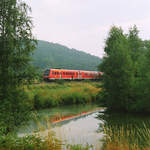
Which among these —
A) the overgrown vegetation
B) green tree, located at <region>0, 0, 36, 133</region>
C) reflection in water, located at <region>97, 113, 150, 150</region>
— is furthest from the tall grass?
the overgrown vegetation

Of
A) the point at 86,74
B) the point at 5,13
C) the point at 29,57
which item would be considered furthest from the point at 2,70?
the point at 86,74

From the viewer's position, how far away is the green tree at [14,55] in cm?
736

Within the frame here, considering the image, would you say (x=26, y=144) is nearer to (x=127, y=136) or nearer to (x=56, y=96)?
(x=127, y=136)

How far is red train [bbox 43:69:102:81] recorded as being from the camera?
3144cm

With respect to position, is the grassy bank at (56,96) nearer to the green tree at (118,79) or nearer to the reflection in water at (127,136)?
A: the green tree at (118,79)

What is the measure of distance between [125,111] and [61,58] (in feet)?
435

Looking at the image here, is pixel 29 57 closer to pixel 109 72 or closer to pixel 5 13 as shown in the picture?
pixel 5 13

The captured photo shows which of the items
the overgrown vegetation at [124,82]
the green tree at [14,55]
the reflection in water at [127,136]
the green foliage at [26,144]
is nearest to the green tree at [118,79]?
the overgrown vegetation at [124,82]

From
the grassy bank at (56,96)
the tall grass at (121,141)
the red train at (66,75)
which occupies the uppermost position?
the red train at (66,75)

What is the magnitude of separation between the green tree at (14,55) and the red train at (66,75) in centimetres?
2314

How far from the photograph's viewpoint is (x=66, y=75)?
114ft

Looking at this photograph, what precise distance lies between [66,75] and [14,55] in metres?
27.4

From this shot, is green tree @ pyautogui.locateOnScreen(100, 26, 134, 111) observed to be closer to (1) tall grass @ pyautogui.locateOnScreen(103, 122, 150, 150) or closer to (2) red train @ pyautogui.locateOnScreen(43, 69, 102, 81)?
(1) tall grass @ pyautogui.locateOnScreen(103, 122, 150, 150)

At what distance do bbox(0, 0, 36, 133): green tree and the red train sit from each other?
2314 cm
